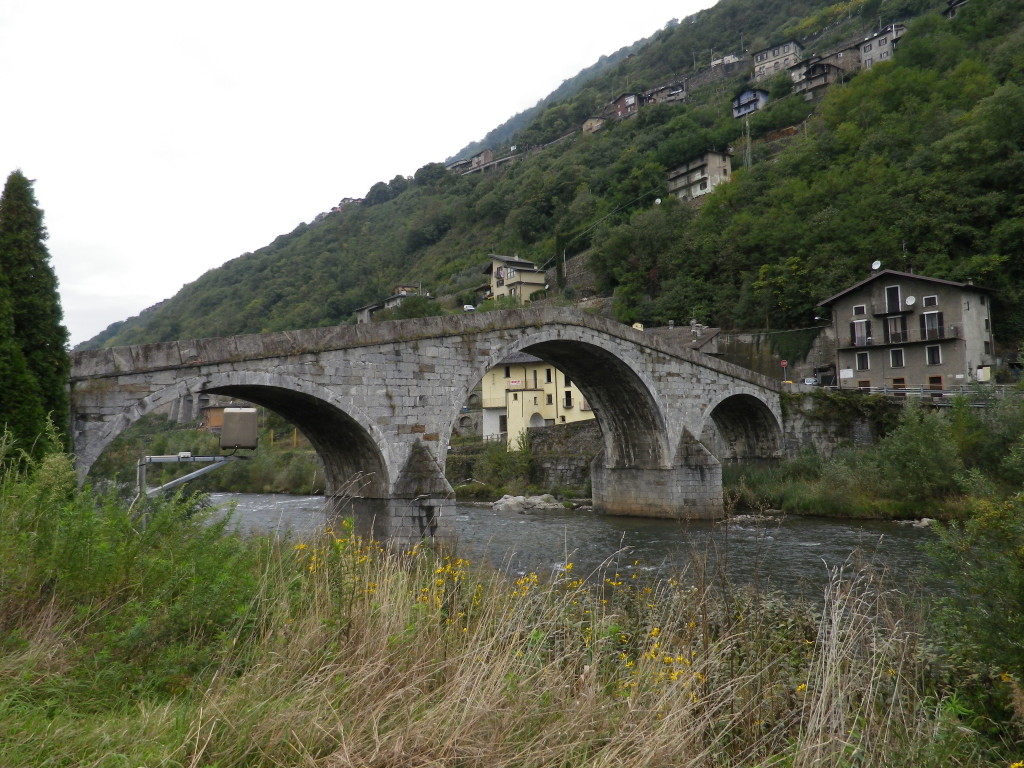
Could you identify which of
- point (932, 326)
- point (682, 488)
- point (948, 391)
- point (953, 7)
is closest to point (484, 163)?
point (953, 7)

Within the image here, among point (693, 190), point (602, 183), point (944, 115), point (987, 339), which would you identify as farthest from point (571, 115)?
point (987, 339)

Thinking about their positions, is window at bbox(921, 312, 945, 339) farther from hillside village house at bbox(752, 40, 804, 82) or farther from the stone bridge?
hillside village house at bbox(752, 40, 804, 82)

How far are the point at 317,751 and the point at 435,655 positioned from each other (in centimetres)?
104

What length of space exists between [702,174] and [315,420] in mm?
53288

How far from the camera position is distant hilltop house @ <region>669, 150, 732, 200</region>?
5941 centimetres

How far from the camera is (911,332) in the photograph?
96.3 feet

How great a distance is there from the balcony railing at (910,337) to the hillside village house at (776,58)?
59222 mm

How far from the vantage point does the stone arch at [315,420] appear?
11.1m

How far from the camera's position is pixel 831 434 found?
24.8 m

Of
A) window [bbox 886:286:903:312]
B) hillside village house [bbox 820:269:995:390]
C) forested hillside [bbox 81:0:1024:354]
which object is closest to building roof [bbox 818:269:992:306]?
hillside village house [bbox 820:269:995:390]

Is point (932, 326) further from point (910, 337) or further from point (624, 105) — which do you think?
point (624, 105)

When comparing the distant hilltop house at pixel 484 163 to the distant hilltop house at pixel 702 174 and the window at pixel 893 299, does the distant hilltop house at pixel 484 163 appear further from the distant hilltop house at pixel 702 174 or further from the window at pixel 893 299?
the window at pixel 893 299

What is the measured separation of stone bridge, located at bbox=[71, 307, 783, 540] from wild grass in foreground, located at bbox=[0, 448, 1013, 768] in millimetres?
6504

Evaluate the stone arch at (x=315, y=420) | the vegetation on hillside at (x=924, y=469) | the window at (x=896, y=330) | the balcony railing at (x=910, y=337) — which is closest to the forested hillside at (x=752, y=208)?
the window at (x=896, y=330)
